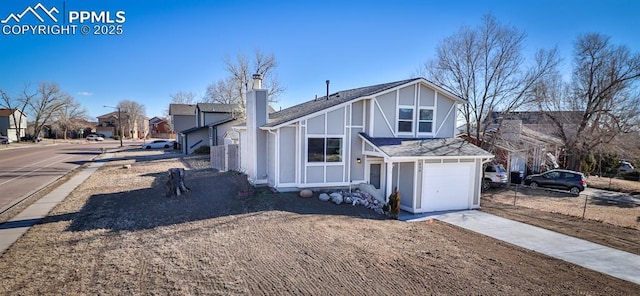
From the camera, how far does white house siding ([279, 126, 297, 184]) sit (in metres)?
13.9

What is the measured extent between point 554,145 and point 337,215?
25.1 metres

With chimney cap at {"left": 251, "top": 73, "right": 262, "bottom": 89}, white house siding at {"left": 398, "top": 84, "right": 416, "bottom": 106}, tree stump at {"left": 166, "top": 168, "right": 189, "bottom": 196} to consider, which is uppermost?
chimney cap at {"left": 251, "top": 73, "right": 262, "bottom": 89}

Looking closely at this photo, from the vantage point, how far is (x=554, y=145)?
1081 inches

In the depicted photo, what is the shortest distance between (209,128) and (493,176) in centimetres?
2749

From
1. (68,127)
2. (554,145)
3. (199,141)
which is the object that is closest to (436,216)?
(554,145)

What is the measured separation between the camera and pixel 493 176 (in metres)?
21.6

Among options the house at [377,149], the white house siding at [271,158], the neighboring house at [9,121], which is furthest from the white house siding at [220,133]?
the neighboring house at [9,121]

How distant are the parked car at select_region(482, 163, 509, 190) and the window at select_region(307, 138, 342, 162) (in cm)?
1212

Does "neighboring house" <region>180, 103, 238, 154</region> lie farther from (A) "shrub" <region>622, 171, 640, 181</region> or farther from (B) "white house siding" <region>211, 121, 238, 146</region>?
(A) "shrub" <region>622, 171, 640, 181</region>

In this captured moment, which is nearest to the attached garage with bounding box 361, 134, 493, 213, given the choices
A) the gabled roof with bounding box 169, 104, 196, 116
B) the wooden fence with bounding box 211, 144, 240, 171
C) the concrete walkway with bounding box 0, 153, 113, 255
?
the wooden fence with bounding box 211, 144, 240, 171

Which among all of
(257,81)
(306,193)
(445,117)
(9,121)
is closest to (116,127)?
(9,121)

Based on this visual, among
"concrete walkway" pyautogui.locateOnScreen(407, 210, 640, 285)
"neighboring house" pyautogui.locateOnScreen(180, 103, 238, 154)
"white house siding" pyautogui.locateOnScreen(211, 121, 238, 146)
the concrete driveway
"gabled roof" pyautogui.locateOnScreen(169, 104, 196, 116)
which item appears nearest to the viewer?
"concrete walkway" pyautogui.locateOnScreen(407, 210, 640, 285)

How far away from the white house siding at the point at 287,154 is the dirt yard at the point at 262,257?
248 cm

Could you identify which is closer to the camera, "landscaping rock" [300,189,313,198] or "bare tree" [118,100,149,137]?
"landscaping rock" [300,189,313,198]
